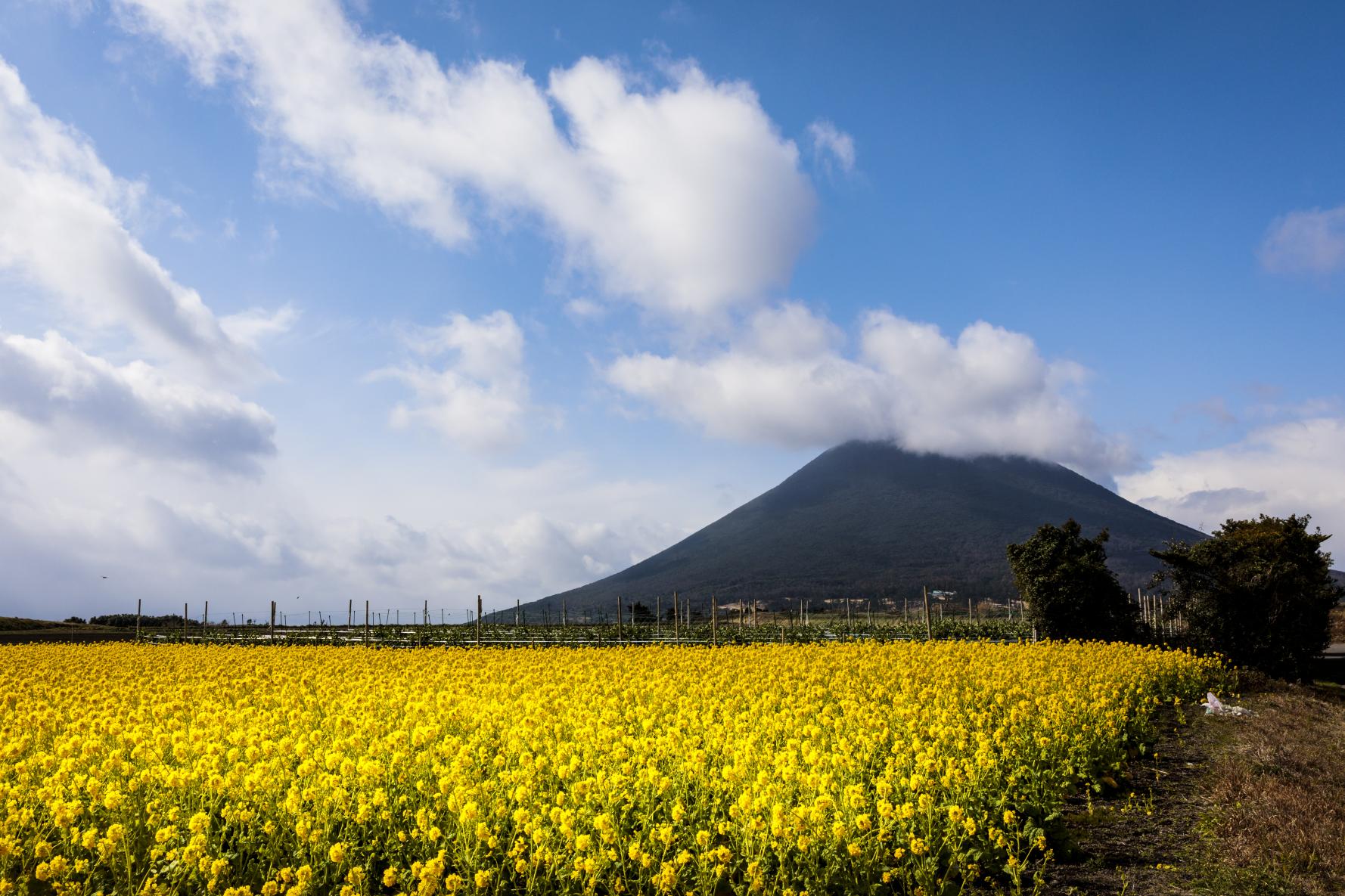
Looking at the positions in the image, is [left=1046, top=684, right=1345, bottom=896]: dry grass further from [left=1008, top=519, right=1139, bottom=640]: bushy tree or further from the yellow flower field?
[left=1008, top=519, right=1139, bottom=640]: bushy tree

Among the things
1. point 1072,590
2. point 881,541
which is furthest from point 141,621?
point 881,541

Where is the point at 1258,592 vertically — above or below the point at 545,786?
above

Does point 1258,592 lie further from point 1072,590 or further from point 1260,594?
point 1072,590

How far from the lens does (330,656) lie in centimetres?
2036

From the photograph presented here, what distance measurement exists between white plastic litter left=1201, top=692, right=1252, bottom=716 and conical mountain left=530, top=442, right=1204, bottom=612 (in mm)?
104733

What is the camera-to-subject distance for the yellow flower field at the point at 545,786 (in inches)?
208

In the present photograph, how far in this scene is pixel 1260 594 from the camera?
21.9 meters

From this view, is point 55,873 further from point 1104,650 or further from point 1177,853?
point 1104,650

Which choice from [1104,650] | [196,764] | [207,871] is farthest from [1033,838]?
[1104,650]

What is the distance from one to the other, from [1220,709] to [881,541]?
145494 millimetres

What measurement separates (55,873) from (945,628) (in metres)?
43.3

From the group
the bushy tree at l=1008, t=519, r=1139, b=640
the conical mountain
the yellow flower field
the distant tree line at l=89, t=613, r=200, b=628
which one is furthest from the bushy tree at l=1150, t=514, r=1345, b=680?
the conical mountain

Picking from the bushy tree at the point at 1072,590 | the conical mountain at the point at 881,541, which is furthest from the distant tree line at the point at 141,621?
the conical mountain at the point at 881,541

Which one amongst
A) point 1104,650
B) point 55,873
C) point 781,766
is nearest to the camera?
point 55,873
